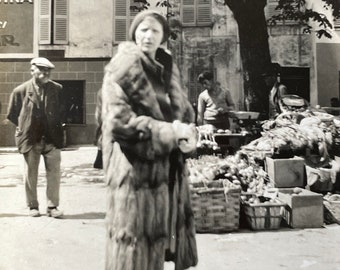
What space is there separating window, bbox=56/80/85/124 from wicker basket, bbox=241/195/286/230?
4354 mm

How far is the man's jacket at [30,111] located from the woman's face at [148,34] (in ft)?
7.64

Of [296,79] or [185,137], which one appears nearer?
[185,137]

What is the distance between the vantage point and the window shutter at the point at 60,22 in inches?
336

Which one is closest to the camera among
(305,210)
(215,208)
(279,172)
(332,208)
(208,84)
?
(215,208)

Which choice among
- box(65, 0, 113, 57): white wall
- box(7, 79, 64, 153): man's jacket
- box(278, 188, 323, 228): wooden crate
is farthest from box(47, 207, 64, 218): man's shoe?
box(65, 0, 113, 57): white wall

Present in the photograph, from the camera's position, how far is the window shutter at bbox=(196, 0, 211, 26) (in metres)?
10.9

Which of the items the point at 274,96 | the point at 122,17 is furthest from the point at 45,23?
the point at 274,96

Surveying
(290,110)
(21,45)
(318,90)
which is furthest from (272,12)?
(21,45)

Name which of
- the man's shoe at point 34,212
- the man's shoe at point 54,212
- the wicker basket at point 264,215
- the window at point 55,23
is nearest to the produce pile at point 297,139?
the wicker basket at point 264,215

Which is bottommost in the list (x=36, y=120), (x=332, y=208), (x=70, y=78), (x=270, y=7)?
(x=332, y=208)

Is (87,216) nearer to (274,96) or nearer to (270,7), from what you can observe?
(274,96)

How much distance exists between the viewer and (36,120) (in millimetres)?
3996

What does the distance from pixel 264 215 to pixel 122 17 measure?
699 centimetres

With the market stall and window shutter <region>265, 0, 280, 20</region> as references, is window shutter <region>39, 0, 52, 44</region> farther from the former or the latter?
window shutter <region>265, 0, 280, 20</region>
